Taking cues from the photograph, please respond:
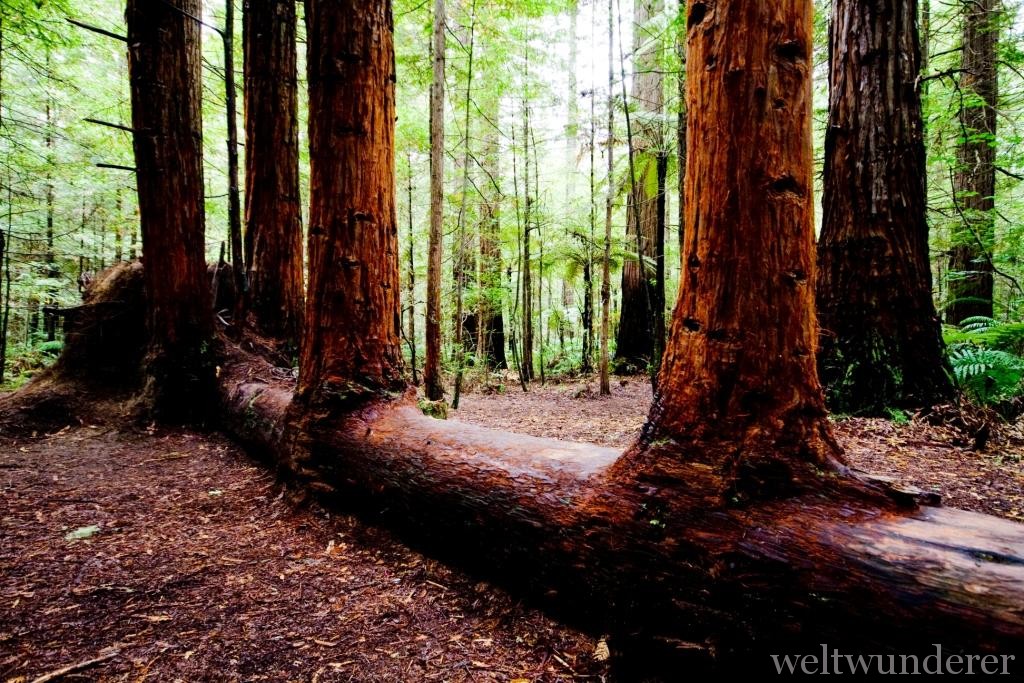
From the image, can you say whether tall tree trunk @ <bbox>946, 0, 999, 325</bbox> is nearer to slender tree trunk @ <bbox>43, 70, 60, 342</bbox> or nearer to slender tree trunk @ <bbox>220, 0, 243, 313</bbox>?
slender tree trunk @ <bbox>220, 0, 243, 313</bbox>

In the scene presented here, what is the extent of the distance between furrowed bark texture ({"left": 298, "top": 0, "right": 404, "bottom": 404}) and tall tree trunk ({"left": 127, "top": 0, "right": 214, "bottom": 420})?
8.47 feet

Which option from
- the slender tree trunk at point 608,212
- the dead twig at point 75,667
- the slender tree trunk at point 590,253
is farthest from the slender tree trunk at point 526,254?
the dead twig at point 75,667

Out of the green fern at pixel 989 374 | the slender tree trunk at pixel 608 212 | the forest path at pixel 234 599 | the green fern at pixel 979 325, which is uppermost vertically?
the slender tree trunk at pixel 608 212

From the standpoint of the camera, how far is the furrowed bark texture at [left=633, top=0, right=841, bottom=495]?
1606 mm

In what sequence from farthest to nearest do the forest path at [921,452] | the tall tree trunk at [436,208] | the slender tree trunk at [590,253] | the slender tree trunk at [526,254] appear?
the slender tree trunk at [526,254] < the slender tree trunk at [590,253] < the tall tree trunk at [436,208] < the forest path at [921,452]

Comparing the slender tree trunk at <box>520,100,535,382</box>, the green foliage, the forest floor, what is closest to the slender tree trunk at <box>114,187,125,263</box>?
the slender tree trunk at <box>520,100,535,382</box>

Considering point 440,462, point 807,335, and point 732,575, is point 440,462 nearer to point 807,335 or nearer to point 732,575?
point 732,575

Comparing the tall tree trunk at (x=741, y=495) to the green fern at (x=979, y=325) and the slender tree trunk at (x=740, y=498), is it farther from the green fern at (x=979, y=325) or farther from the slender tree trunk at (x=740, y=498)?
the green fern at (x=979, y=325)

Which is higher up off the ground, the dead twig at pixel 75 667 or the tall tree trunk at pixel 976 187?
the tall tree trunk at pixel 976 187

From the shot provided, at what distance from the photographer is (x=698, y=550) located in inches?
59.2

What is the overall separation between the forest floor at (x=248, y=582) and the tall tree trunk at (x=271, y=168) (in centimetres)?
237

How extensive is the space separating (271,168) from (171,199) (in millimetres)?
1161

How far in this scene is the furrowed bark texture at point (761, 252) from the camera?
161cm

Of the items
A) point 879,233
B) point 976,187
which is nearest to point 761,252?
point 879,233
